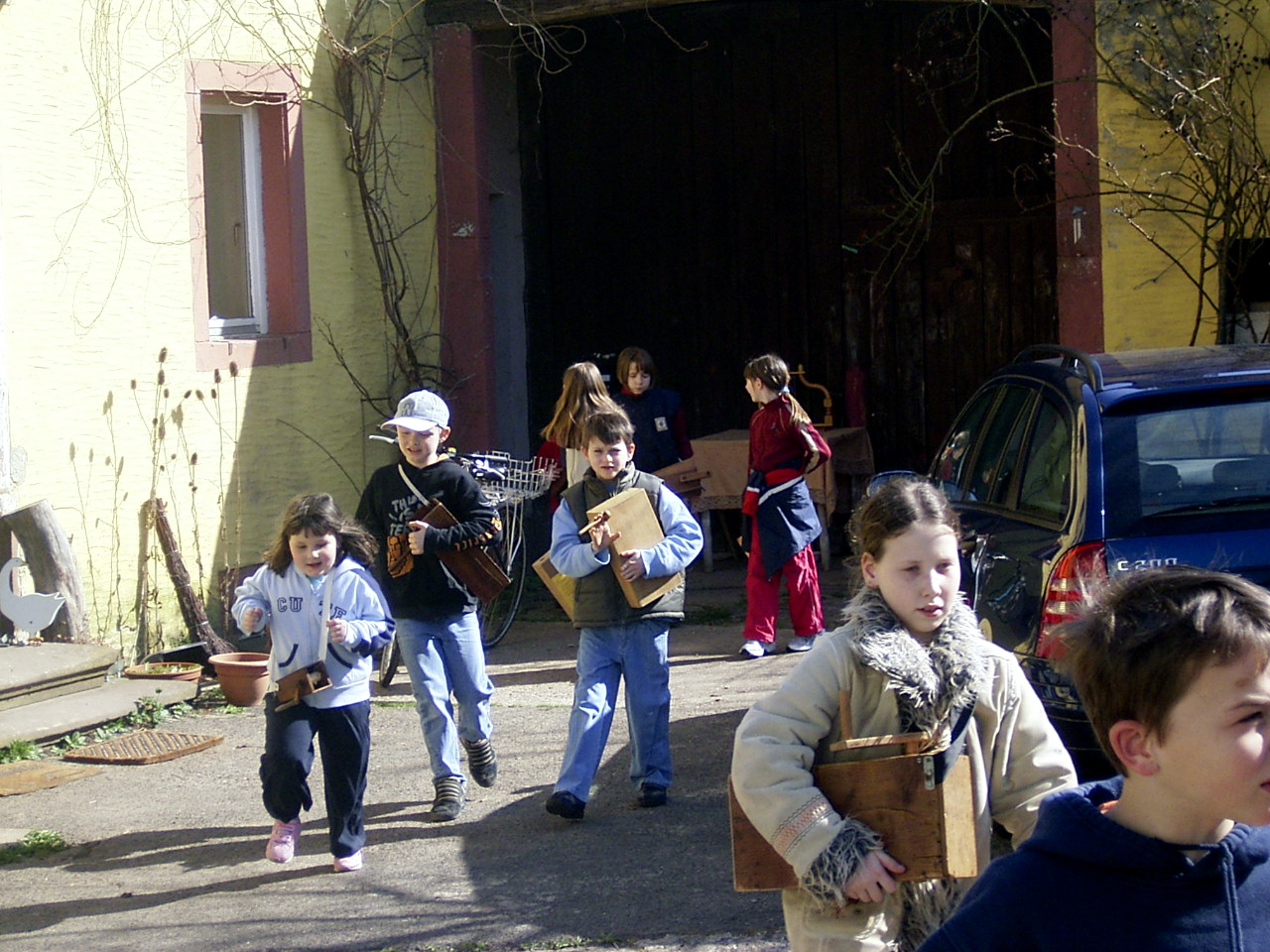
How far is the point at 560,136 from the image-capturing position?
1317cm

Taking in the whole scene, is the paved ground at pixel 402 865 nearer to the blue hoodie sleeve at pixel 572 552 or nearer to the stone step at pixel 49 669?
the stone step at pixel 49 669

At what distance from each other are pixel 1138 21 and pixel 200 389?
18.5 ft

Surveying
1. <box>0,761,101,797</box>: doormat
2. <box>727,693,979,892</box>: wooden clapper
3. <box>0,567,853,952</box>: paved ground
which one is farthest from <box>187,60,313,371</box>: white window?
<box>727,693,979,892</box>: wooden clapper

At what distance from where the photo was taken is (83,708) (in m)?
7.03

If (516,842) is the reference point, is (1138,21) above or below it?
above

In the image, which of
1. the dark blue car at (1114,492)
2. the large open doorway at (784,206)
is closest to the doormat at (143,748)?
the dark blue car at (1114,492)

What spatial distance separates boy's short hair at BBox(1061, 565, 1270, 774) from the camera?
176cm

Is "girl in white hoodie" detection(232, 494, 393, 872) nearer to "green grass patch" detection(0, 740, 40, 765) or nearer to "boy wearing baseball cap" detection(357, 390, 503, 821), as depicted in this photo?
"boy wearing baseball cap" detection(357, 390, 503, 821)

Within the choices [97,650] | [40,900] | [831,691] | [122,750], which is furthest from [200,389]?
[831,691]

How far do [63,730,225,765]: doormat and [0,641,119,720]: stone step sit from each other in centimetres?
36

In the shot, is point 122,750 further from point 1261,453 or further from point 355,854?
point 1261,453

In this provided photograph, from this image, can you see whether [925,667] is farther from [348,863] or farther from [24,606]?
[24,606]

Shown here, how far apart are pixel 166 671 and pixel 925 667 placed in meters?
5.75

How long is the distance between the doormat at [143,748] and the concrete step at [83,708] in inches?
5.0
